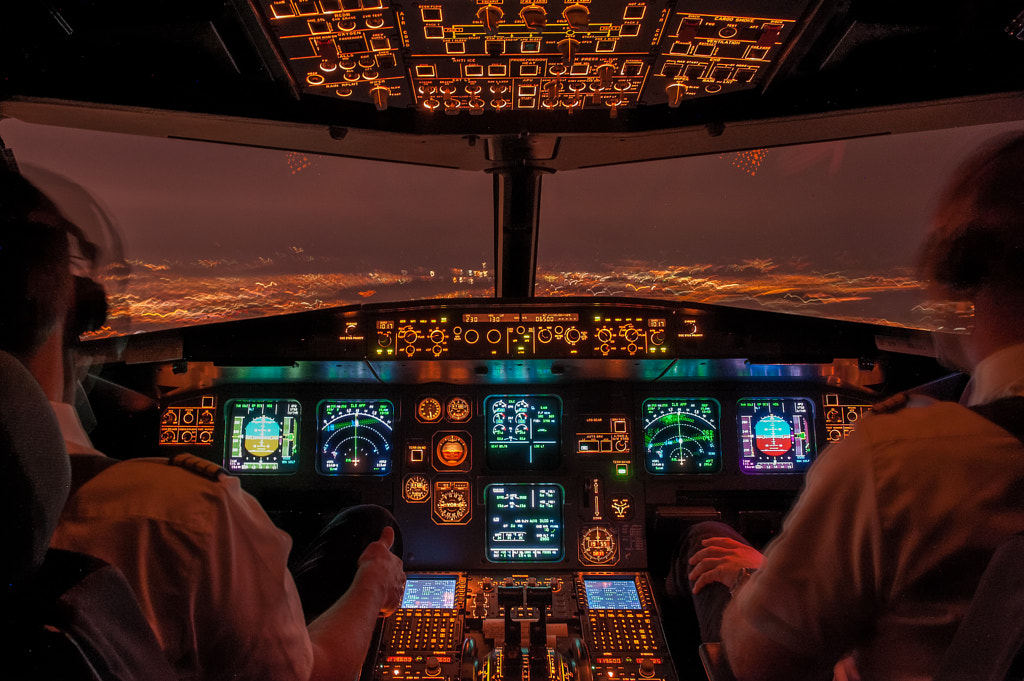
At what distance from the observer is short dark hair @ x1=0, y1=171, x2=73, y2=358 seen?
1.06 metres

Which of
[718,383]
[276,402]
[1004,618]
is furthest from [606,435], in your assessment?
[1004,618]

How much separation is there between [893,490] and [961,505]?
0.09 metres

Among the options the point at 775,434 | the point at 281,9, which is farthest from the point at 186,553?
the point at 775,434

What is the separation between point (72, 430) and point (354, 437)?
1.78 meters

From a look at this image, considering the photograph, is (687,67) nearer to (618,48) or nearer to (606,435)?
(618,48)

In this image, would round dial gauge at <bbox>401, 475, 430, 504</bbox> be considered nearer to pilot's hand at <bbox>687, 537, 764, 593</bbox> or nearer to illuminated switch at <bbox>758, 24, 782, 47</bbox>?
pilot's hand at <bbox>687, 537, 764, 593</bbox>

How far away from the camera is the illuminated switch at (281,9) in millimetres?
1130

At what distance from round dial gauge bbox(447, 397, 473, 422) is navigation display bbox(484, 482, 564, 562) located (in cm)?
32

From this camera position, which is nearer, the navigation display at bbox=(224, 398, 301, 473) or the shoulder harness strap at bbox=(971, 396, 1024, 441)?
the shoulder harness strap at bbox=(971, 396, 1024, 441)

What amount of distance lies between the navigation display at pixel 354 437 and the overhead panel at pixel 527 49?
168 cm

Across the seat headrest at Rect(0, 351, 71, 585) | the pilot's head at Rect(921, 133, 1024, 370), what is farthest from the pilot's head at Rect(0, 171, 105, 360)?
the pilot's head at Rect(921, 133, 1024, 370)

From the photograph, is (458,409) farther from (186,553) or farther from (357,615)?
(186,553)

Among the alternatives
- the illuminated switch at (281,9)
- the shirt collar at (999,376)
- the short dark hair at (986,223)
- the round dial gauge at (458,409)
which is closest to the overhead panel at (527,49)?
the illuminated switch at (281,9)

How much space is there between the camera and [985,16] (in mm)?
1259
